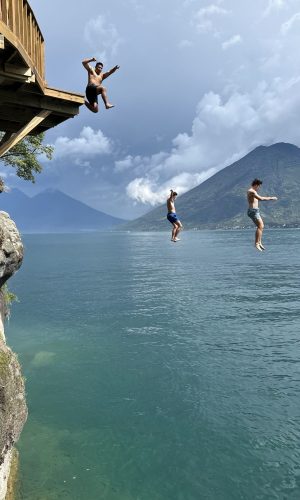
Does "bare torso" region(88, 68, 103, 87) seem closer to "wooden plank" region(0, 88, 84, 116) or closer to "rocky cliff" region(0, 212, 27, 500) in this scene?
"wooden plank" region(0, 88, 84, 116)

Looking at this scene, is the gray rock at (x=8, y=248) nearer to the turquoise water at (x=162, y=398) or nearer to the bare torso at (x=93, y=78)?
the bare torso at (x=93, y=78)

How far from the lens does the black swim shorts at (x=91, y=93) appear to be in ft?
38.9

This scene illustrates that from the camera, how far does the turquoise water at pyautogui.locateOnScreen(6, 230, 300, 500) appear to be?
778 inches

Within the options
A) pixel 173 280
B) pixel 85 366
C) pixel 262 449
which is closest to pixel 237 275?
pixel 173 280

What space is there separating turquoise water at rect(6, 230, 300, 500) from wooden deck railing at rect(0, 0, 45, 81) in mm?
19077

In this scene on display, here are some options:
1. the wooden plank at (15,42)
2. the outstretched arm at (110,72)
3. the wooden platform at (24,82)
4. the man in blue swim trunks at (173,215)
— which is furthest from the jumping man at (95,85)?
the man in blue swim trunks at (173,215)

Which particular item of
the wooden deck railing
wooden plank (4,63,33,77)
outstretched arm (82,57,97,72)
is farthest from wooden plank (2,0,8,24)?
outstretched arm (82,57,97,72)

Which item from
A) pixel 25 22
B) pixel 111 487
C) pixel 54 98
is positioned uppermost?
pixel 25 22

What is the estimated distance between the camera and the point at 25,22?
9.27 metres

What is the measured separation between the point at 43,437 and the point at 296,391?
18247 millimetres

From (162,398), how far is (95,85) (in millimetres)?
23270

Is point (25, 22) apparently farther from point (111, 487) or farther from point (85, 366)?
point (85, 366)

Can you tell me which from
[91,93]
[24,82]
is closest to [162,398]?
[91,93]

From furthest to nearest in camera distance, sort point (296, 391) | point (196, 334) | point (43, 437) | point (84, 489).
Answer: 1. point (196, 334)
2. point (296, 391)
3. point (43, 437)
4. point (84, 489)
